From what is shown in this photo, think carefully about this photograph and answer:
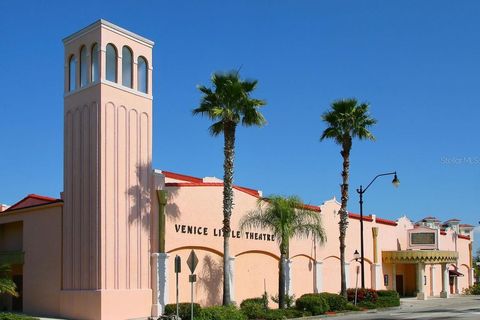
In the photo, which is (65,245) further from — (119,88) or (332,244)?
(332,244)

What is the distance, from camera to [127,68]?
32.5 meters

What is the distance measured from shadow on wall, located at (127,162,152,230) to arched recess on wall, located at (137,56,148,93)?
3735 millimetres

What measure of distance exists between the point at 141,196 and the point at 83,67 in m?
6.70

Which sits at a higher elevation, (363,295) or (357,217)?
(357,217)

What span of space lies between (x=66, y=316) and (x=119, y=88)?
10661 mm

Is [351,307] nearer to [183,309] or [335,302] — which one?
[335,302]

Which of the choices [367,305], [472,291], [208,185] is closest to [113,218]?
[208,185]

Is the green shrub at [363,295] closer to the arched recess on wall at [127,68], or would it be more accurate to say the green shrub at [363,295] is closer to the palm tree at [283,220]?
the palm tree at [283,220]

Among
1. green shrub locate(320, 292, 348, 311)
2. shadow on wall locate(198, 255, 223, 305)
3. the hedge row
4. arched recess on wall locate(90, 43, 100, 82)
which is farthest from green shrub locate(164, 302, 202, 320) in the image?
arched recess on wall locate(90, 43, 100, 82)

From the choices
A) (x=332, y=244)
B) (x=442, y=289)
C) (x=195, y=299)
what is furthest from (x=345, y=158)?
(x=442, y=289)

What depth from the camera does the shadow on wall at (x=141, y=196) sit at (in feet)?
103

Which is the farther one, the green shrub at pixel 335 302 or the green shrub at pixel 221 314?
the green shrub at pixel 335 302

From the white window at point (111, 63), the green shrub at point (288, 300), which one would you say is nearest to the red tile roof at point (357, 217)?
the green shrub at point (288, 300)

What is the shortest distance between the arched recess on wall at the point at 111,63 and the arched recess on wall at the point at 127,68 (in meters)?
0.57
